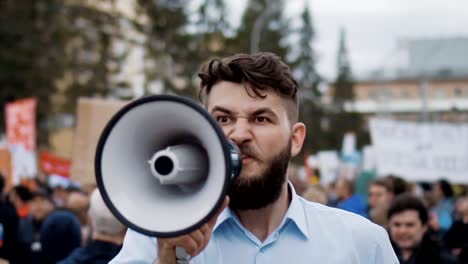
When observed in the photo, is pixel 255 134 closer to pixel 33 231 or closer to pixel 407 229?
pixel 407 229

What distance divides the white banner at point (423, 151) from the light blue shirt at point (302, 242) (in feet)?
Result: 35.4

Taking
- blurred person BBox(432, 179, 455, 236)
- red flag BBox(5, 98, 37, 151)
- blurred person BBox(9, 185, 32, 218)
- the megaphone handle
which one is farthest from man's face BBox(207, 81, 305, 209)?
red flag BBox(5, 98, 37, 151)

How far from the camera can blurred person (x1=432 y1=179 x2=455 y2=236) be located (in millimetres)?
10367

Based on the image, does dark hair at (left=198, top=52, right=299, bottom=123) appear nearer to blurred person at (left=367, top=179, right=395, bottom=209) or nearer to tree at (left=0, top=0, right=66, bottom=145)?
blurred person at (left=367, top=179, right=395, bottom=209)

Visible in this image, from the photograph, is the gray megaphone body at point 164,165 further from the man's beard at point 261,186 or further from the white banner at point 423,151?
the white banner at point 423,151

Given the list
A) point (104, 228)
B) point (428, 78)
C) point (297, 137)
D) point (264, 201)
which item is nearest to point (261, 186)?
point (264, 201)

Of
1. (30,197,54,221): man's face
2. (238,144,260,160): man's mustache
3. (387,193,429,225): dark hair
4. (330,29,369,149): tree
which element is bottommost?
(330,29,369,149): tree

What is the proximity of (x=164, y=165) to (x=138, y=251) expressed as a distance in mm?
433

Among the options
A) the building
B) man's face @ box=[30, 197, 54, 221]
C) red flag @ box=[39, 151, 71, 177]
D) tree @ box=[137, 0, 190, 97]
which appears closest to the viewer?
man's face @ box=[30, 197, 54, 221]

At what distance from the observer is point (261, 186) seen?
99.2 inches

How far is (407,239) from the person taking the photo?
5723 millimetres

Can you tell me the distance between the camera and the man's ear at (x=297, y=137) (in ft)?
8.96

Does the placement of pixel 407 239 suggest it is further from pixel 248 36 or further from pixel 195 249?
pixel 248 36

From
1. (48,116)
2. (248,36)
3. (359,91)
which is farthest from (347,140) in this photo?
(359,91)
